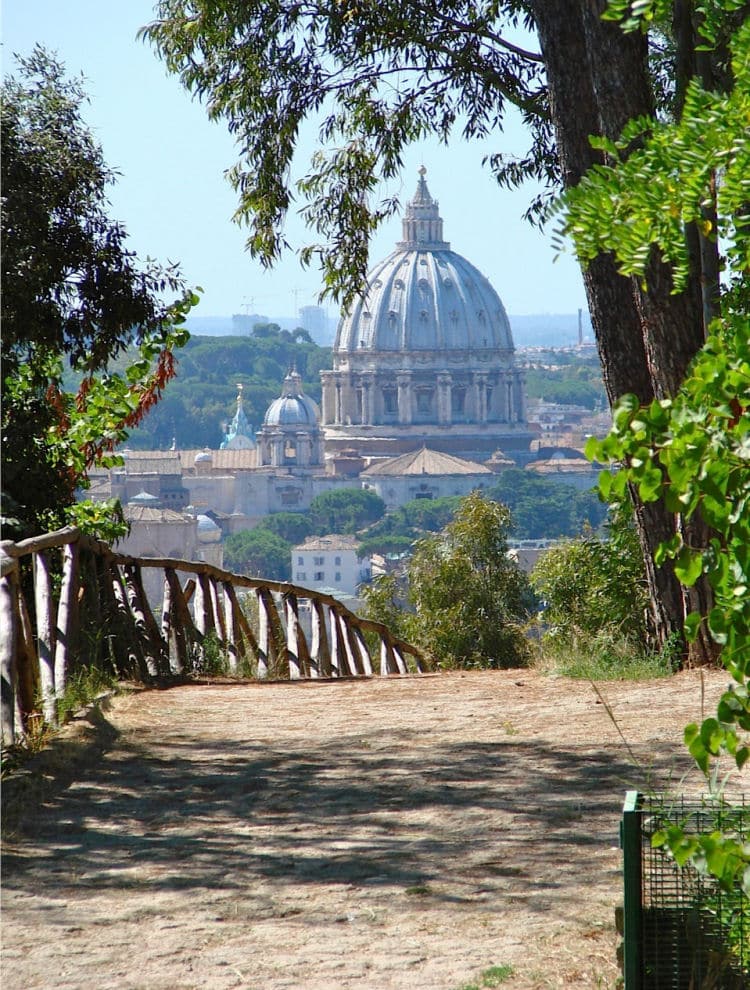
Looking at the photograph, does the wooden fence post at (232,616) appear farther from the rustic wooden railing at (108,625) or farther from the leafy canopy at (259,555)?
the leafy canopy at (259,555)

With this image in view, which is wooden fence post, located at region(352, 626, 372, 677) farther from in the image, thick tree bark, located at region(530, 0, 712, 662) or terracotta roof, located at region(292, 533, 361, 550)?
terracotta roof, located at region(292, 533, 361, 550)

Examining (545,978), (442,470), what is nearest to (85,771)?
(545,978)

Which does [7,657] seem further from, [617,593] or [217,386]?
[217,386]

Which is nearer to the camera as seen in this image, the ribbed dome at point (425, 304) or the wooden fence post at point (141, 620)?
the wooden fence post at point (141, 620)

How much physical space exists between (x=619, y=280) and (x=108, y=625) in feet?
7.99

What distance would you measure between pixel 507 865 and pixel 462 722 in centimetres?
163

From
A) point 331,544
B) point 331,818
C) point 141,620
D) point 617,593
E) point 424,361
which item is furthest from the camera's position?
point 424,361

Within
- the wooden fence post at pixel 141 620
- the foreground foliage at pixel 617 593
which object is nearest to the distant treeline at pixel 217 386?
the foreground foliage at pixel 617 593

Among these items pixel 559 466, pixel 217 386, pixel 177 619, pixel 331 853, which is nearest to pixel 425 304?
pixel 559 466

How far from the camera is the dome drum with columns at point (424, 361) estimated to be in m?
105

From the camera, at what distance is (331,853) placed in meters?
3.04

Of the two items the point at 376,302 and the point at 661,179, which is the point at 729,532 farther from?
the point at 376,302

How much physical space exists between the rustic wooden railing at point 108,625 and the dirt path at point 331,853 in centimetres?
27

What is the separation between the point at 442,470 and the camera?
9838cm
